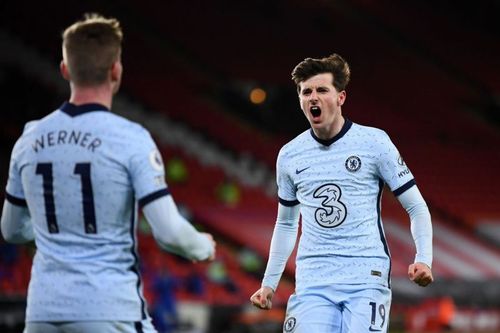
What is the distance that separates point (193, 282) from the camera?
722 inches

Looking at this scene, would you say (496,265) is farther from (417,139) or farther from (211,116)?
(211,116)

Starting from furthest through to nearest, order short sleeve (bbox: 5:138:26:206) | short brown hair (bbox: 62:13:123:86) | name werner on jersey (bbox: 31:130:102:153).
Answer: short sleeve (bbox: 5:138:26:206)
name werner on jersey (bbox: 31:130:102:153)
short brown hair (bbox: 62:13:123:86)

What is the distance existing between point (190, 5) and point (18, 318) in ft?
33.2

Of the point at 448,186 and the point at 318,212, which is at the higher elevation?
the point at 448,186

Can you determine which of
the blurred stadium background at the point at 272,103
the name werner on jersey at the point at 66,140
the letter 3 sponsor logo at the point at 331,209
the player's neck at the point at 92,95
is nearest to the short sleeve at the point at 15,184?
the name werner on jersey at the point at 66,140

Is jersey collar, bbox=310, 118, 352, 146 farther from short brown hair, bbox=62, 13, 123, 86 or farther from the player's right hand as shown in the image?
short brown hair, bbox=62, 13, 123, 86

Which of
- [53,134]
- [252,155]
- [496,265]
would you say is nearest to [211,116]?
[252,155]

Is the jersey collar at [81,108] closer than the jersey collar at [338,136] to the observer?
Yes

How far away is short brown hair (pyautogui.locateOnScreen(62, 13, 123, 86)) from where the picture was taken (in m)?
3.41

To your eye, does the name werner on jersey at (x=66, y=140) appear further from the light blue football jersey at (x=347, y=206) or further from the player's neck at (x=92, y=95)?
the light blue football jersey at (x=347, y=206)

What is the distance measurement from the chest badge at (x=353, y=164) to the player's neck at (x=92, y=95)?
188cm

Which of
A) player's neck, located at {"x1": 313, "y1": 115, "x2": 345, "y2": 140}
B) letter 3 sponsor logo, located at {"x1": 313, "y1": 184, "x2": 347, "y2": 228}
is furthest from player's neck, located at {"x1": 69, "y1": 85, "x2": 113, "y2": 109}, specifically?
player's neck, located at {"x1": 313, "y1": 115, "x2": 345, "y2": 140}

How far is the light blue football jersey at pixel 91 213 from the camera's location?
3.47m

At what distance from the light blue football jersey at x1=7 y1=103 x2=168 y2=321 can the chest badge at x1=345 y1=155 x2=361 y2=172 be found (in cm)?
184
